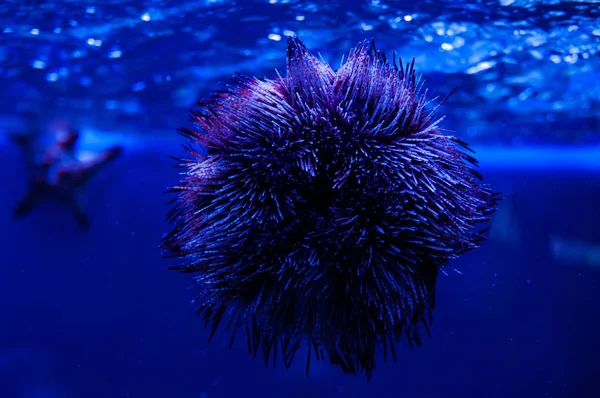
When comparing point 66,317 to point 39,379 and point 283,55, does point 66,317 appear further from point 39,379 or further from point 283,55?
point 283,55

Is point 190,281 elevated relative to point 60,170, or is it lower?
lower

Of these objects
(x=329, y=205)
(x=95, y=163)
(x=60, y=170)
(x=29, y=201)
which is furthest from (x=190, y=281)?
(x=329, y=205)

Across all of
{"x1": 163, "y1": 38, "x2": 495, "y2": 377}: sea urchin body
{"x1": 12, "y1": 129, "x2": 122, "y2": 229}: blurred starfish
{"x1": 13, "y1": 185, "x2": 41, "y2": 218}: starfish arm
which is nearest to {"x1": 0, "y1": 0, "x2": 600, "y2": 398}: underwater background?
{"x1": 13, "y1": 185, "x2": 41, "y2": 218}: starfish arm

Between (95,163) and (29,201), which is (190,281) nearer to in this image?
(95,163)

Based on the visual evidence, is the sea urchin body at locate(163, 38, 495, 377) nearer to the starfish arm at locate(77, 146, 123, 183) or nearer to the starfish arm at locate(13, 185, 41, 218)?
the starfish arm at locate(77, 146, 123, 183)

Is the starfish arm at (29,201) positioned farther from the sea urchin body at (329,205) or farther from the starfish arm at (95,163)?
the sea urchin body at (329,205)

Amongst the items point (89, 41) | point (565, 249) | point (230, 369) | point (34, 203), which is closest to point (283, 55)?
point (89, 41)
